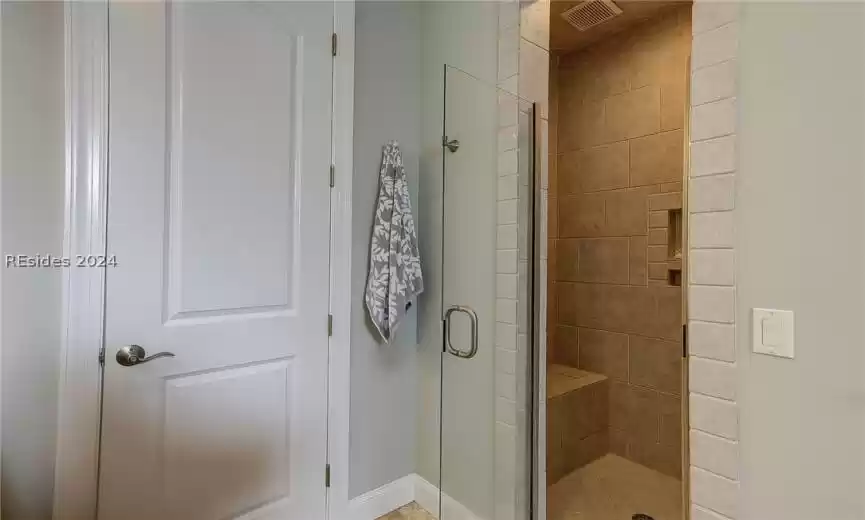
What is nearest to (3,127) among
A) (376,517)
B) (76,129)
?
(76,129)

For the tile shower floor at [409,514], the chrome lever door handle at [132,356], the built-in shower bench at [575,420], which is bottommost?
the tile shower floor at [409,514]

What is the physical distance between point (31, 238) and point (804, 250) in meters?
2.02

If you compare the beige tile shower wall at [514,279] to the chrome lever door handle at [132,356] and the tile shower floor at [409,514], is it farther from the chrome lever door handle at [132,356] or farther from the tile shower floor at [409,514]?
the chrome lever door handle at [132,356]

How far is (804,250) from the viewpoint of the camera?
95cm

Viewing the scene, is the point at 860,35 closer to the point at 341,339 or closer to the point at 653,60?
the point at 653,60

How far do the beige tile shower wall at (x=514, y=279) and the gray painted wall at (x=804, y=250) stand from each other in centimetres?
68

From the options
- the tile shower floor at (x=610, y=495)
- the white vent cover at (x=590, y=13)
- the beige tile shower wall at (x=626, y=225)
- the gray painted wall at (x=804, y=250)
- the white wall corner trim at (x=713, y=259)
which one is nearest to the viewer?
the gray painted wall at (x=804, y=250)

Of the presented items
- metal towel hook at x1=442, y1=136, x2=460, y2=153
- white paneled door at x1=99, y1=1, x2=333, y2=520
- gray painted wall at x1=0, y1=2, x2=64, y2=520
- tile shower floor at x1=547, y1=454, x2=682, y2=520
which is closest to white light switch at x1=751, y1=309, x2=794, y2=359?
metal towel hook at x1=442, y1=136, x2=460, y2=153

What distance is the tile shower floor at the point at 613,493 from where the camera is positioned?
6.24ft

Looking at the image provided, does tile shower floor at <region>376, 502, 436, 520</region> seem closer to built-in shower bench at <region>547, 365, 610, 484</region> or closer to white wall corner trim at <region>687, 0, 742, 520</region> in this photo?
built-in shower bench at <region>547, 365, 610, 484</region>

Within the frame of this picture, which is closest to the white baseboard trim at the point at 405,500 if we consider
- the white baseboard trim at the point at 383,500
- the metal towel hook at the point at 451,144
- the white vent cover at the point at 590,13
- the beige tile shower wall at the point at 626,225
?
the white baseboard trim at the point at 383,500

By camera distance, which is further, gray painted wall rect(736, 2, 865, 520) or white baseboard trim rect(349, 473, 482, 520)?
white baseboard trim rect(349, 473, 482, 520)

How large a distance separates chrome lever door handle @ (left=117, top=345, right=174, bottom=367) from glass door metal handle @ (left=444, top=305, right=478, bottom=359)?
3.45 feet

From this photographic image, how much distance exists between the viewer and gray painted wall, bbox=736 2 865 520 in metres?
0.89
